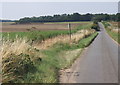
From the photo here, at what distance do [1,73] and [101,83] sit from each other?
140 inches

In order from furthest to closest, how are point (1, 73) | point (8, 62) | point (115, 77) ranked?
point (115, 77) < point (8, 62) < point (1, 73)

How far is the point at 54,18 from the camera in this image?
442 feet

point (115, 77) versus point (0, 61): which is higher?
point (0, 61)

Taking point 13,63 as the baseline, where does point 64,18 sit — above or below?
above

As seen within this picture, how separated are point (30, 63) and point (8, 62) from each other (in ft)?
7.61

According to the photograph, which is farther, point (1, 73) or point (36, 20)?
point (36, 20)

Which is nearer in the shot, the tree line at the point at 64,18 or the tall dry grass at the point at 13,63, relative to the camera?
the tall dry grass at the point at 13,63

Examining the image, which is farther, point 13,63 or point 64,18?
point 64,18

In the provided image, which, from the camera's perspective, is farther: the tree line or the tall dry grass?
the tree line

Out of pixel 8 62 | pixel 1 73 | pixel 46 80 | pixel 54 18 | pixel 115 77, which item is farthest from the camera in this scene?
pixel 54 18

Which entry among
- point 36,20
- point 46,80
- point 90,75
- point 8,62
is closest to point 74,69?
point 90,75

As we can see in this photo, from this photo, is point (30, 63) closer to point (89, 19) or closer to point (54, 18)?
point (54, 18)

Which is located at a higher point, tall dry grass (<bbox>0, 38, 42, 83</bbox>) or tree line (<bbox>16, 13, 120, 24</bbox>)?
tree line (<bbox>16, 13, 120, 24</bbox>)

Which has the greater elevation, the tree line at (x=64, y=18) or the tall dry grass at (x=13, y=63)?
the tree line at (x=64, y=18)
